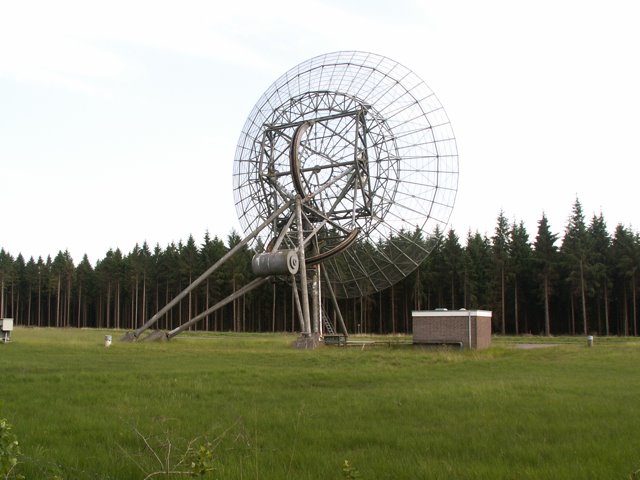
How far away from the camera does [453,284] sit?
267 feet

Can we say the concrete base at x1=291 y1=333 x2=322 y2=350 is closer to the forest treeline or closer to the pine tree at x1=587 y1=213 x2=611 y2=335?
Result: the forest treeline

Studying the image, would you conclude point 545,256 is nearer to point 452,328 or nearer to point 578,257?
point 578,257

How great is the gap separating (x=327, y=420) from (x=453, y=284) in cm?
7109

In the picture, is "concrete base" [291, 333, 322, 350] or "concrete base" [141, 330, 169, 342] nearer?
"concrete base" [291, 333, 322, 350]

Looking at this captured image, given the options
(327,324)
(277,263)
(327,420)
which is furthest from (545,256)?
(327,420)

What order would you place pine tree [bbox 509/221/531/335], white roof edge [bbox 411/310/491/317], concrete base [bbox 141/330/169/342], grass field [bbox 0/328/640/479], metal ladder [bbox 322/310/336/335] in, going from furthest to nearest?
pine tree [bbox 509/221/531/335]
metal ladder [bbox 322/310/336/335]
concrete base [bbox 141/330/169/342]
white roof edge [bbox 411/310/491/317]
grass field [bbox 0/328/640/479]

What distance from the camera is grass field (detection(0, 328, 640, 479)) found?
8.42 metres

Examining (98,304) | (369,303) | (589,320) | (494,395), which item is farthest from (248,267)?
(494,395)

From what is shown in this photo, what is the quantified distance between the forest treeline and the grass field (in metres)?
42.7

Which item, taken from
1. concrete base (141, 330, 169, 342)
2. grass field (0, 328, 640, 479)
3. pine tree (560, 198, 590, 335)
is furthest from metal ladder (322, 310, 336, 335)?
pine tree (560, 198, 590, 335)

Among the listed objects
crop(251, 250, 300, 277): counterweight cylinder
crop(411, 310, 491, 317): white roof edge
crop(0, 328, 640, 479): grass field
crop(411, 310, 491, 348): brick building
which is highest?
crop(251, 250, 300, 277): counterweight cylinder

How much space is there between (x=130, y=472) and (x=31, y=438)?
9.93ft

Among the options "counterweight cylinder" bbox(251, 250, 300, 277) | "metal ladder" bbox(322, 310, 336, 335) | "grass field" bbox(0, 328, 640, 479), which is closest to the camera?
"grass field" bbox(0, 328, 640, 479)

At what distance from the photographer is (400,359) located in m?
27.2
